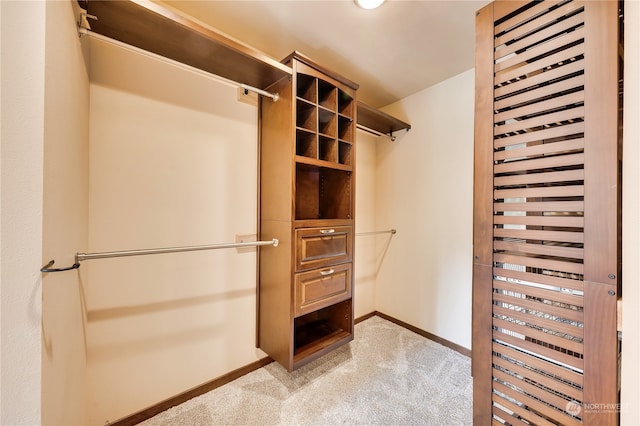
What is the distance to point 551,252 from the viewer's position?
2.70 ft

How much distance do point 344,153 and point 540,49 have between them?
4.13 ft

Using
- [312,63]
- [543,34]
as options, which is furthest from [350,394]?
[312,63]

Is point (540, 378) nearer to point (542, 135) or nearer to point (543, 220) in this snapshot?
point (543, 220)

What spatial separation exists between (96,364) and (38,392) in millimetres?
894

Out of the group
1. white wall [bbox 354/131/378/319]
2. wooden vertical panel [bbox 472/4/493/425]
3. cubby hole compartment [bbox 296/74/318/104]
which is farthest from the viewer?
white wall [bbox 354/131/378/319]

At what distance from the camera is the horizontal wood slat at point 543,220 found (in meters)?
0.78

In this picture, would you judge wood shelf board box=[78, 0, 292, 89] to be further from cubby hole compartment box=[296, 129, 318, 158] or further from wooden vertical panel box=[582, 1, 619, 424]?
wooden vertical panel box=[582, 1, 619, 424]

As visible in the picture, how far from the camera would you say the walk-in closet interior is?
2.28 ft

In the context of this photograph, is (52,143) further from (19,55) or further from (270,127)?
(270,127)

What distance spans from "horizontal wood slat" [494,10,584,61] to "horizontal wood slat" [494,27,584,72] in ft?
0.06

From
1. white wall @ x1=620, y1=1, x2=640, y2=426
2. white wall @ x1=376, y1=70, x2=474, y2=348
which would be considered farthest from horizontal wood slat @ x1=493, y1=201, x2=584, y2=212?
white wall @ x1=376, y1=70, x2=474, y2=348

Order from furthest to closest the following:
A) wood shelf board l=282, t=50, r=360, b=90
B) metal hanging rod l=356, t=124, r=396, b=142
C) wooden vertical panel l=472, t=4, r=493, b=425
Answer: metal hanging rod l=356, t=124, r=396, b=142 < wood shelf board l=282, t=50, r=360, b=90 < wooden vertical panel l=472, t=4, r=493, b=425

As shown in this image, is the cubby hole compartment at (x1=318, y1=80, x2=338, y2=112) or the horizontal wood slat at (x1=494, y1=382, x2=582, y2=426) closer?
the horizontal wood slat at (x1=494, y1=382, x2=582, y2=426)

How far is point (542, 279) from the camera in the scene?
33.4 inches
